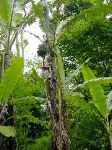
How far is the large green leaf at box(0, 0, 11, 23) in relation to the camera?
6.83 m

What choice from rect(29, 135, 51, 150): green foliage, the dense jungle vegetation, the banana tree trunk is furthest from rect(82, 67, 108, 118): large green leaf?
rect(29, 135, 51, 150): green foliage

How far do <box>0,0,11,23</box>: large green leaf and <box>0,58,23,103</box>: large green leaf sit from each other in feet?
Answer: 5.18

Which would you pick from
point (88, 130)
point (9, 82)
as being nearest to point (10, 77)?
point (9, 82)

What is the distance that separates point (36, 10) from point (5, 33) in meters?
1.24

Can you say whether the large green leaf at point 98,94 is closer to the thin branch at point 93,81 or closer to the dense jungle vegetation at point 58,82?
the dense jungle vegetation at point 58,82

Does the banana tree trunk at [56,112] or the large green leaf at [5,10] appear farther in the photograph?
the large green leaf at [5,10]

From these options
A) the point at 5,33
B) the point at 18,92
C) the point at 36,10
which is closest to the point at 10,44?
→ the point at 5,33

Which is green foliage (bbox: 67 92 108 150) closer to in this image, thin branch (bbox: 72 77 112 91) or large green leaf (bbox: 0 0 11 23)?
thin branch (bbox: 72 77 112 91)

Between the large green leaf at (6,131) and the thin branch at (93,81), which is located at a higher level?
the thin branch at (93,81)

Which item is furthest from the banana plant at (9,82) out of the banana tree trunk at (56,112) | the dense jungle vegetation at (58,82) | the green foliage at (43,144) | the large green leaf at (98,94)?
the green foliage at (43,144)

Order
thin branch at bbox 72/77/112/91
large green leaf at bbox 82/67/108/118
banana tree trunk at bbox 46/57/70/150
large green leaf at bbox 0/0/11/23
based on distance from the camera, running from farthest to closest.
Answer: large green leaf at bbox 82/67/108/118, large green leaf at bbox 0/0/11/23, thin branch at bbox 72/77/112/91, banana tree trunk at bbox 46/57/70/150

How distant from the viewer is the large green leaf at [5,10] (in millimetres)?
6832

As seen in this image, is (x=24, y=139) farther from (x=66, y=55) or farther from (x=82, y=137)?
(x=66, y=55)

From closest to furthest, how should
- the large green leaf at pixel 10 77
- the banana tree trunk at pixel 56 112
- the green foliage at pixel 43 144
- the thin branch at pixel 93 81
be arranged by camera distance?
the banana tree trunk at pixel 56 112, the large green leaf at pixel 10 77, the thin branch at pixel 93 81, the green foliage at pixel 43 144
